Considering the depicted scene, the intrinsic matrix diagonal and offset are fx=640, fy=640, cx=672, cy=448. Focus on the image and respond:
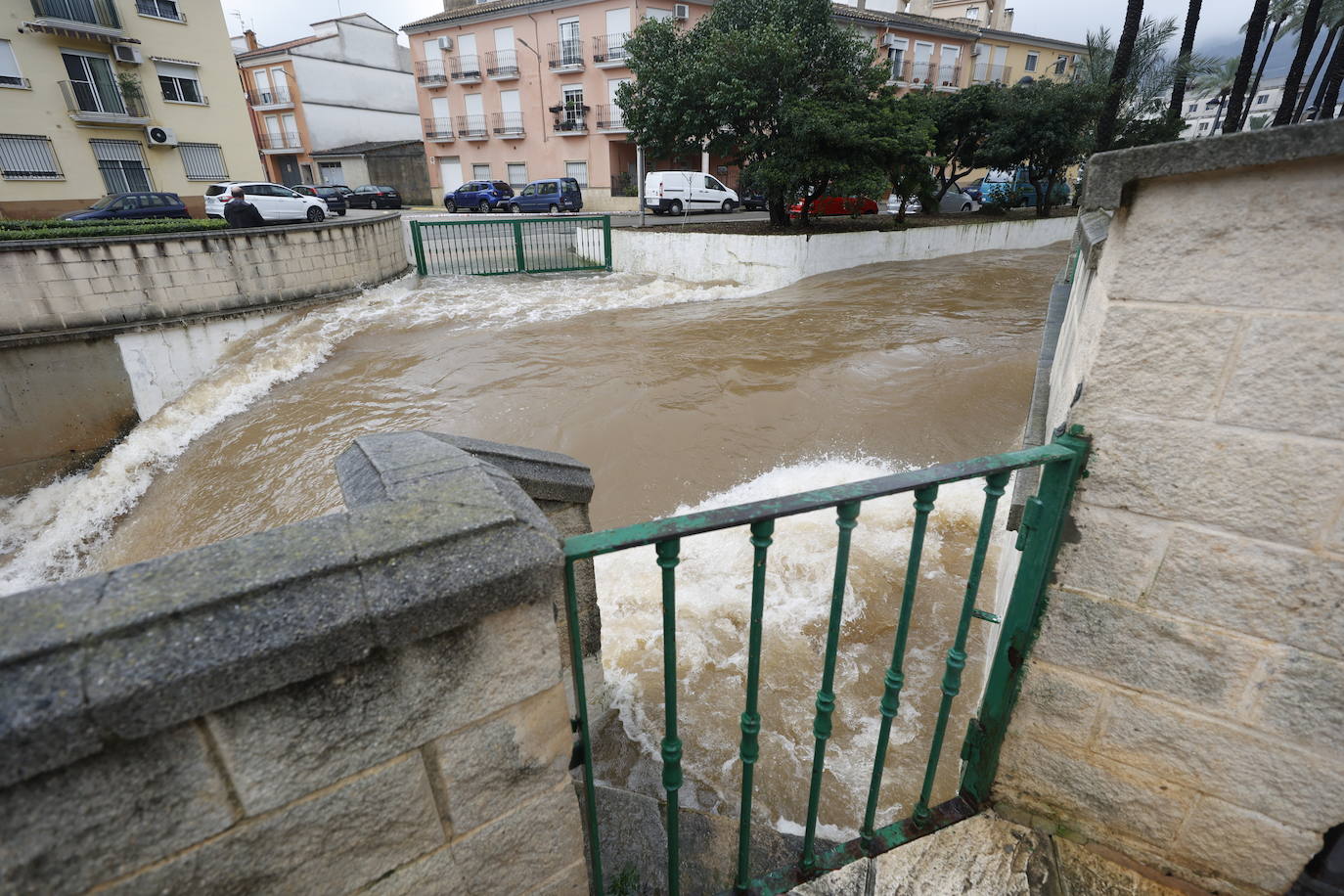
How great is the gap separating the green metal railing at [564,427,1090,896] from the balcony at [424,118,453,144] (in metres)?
34.7

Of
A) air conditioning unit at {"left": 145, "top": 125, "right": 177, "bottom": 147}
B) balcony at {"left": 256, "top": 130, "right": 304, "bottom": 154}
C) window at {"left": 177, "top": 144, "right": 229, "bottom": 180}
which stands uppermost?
balcony at {"left": 256, "top": 130, "right": 304, "bottom": 154}

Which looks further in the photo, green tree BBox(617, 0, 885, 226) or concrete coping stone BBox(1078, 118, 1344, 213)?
green tree BBox(617, 0, 885, 226)

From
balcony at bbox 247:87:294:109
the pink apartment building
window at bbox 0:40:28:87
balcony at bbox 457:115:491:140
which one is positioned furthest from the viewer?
balcony at bbox 247:87:294:109

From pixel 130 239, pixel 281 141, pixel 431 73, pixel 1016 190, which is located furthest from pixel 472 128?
pixel 1016 190

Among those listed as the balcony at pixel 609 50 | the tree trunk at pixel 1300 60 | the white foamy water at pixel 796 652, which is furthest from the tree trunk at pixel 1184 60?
the white foamy water at pixel 796 652

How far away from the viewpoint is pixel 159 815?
1.04m

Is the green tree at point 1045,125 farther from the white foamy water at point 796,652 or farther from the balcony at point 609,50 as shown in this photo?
the white foamy water at point 796,652

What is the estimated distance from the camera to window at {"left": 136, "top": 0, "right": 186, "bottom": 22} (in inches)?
861

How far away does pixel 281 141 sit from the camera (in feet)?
112

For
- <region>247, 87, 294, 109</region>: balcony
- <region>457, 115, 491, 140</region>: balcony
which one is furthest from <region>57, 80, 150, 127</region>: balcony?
<region>247, 87, 294, 109</region>: balcony

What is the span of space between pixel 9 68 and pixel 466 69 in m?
15.8

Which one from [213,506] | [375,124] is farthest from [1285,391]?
[375,124]

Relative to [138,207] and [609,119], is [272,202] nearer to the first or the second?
[138,207]

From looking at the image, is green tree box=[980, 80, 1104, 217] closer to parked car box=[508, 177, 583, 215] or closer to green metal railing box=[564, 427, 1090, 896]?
parked car box=[508, 177, 583, 215]
